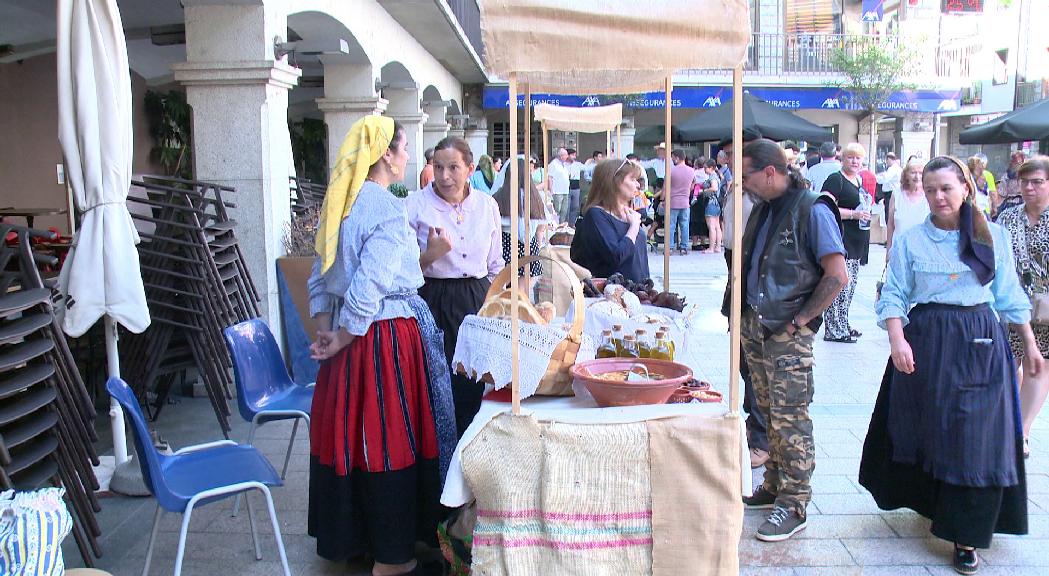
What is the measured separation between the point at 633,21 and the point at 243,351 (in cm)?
240

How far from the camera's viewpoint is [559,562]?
254 cm

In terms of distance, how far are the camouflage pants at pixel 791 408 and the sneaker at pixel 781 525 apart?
0.03m

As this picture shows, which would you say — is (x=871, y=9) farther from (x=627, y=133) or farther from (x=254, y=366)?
(x=254, y=366)

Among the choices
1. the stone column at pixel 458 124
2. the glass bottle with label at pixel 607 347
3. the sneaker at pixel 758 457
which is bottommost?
the sneaker at pixel 758 457

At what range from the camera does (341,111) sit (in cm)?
1016

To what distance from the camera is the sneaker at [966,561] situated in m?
3.41

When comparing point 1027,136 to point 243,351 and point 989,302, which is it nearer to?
point 989,302

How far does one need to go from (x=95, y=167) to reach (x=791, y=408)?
3076mm

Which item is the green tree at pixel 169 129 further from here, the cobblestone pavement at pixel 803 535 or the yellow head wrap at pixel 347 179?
the yellow head wrap at pixel 347 179

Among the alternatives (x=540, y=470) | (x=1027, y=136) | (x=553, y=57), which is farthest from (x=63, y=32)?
(x=1027, y=136)

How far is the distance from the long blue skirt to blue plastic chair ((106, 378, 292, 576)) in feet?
8.31

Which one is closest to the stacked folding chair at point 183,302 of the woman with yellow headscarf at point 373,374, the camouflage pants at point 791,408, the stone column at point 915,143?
the woman with yellow headscarf at point 373,374

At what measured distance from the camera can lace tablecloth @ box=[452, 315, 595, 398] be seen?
2.75 m

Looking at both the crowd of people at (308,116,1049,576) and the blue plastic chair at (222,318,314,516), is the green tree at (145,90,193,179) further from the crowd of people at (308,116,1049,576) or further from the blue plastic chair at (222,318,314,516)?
the crowd of people at (308,116,1049,576)
